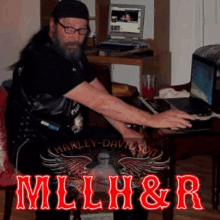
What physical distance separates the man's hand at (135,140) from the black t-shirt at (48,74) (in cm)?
47

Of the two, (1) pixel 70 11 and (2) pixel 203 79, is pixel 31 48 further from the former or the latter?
(2) pixel 203 79

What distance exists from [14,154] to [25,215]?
846mm

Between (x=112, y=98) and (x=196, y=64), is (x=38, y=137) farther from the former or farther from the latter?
(x=196, y=64)

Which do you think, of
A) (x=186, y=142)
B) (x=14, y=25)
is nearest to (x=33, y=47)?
(x=186, y=142)

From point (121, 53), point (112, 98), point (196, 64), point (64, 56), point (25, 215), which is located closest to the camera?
point (112, 98)

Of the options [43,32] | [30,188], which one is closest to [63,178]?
[30,188]

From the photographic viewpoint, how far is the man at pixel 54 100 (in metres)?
1.85

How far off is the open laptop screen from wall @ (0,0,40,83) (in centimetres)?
185

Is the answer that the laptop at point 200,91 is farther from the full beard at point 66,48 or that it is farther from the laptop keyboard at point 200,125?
the full beard at point 66,48

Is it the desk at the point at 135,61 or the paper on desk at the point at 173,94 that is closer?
the paper on desk at the point at 173,94

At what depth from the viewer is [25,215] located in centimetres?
266

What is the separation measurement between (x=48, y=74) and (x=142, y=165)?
0.62 meters

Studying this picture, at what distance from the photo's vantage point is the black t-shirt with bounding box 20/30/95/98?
185 cm

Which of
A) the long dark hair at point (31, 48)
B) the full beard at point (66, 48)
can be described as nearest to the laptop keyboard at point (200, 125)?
the full beard at point (66, 48)
